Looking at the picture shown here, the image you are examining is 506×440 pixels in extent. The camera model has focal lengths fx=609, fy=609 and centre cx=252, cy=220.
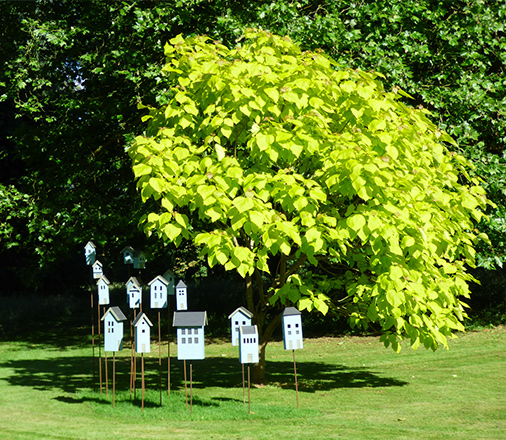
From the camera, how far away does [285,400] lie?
8.22 meters

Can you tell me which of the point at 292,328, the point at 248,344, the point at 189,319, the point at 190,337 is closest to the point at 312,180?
the point at 292,328

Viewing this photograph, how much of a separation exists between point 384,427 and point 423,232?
7.08ft

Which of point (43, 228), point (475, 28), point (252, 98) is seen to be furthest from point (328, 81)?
point (43, 228)

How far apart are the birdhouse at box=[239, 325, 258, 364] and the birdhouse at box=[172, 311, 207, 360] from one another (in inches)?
19.2

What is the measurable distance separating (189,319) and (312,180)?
2.22 metres

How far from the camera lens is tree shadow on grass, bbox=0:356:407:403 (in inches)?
378

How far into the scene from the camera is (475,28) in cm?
1128

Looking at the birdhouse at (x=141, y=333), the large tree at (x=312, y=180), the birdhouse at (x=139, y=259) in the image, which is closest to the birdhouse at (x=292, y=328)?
the large tree at (x=312, y=180)

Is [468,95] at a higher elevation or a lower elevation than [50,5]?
lower

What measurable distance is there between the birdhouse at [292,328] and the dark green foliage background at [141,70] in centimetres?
506

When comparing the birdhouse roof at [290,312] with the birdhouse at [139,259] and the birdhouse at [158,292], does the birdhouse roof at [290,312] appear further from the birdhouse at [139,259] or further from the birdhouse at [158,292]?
the birdhouse at [139,259]

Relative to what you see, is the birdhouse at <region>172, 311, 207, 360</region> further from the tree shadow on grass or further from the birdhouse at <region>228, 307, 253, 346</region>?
the tree shadow on grass

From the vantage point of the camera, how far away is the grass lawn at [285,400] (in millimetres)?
6531

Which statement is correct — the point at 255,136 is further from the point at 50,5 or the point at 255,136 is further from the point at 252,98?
the point at 50,5
